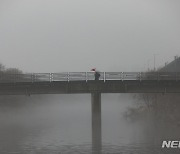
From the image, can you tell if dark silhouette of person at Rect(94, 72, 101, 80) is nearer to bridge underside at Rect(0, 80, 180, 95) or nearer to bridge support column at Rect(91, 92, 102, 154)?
bridge underside at Rect(0, 80, 180, 95)

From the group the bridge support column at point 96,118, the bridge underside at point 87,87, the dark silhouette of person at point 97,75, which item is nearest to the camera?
the bridge support column at point 96,118

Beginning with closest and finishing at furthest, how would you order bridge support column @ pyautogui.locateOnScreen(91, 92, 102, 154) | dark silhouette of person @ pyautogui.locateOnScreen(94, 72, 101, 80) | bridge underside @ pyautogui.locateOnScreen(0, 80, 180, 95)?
bridge support column @ pyautogui.locateOnScreen(91, 92, 102, 154), bridge underside @ pyautogui.locateOnScreen(0, 80, 180, 95), dark silhouette of person @ pyautogui.locateOnScreen(94, 72, 101, 80)

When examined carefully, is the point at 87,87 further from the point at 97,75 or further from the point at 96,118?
the point at 96,118

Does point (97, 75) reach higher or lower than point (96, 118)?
higher

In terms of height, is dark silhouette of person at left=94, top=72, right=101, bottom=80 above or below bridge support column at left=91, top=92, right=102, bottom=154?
above

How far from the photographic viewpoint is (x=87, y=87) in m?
56.8

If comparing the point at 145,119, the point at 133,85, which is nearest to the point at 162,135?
the point at 133,85

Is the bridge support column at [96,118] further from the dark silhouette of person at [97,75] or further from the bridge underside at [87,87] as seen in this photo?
the dark silhouette of person at [97,75]

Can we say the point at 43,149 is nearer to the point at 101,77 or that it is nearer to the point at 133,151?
the point at 133,151

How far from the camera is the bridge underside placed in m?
55.9

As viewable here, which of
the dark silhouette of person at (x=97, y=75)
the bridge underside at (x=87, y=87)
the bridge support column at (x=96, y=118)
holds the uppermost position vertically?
the dark silhouette of person at (x=97, y=75)

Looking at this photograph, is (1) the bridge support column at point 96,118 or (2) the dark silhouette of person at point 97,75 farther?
(2) the dark silhouette of person at point 97,75

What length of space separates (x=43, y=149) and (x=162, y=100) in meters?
41.9

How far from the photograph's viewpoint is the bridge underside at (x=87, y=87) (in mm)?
55938
